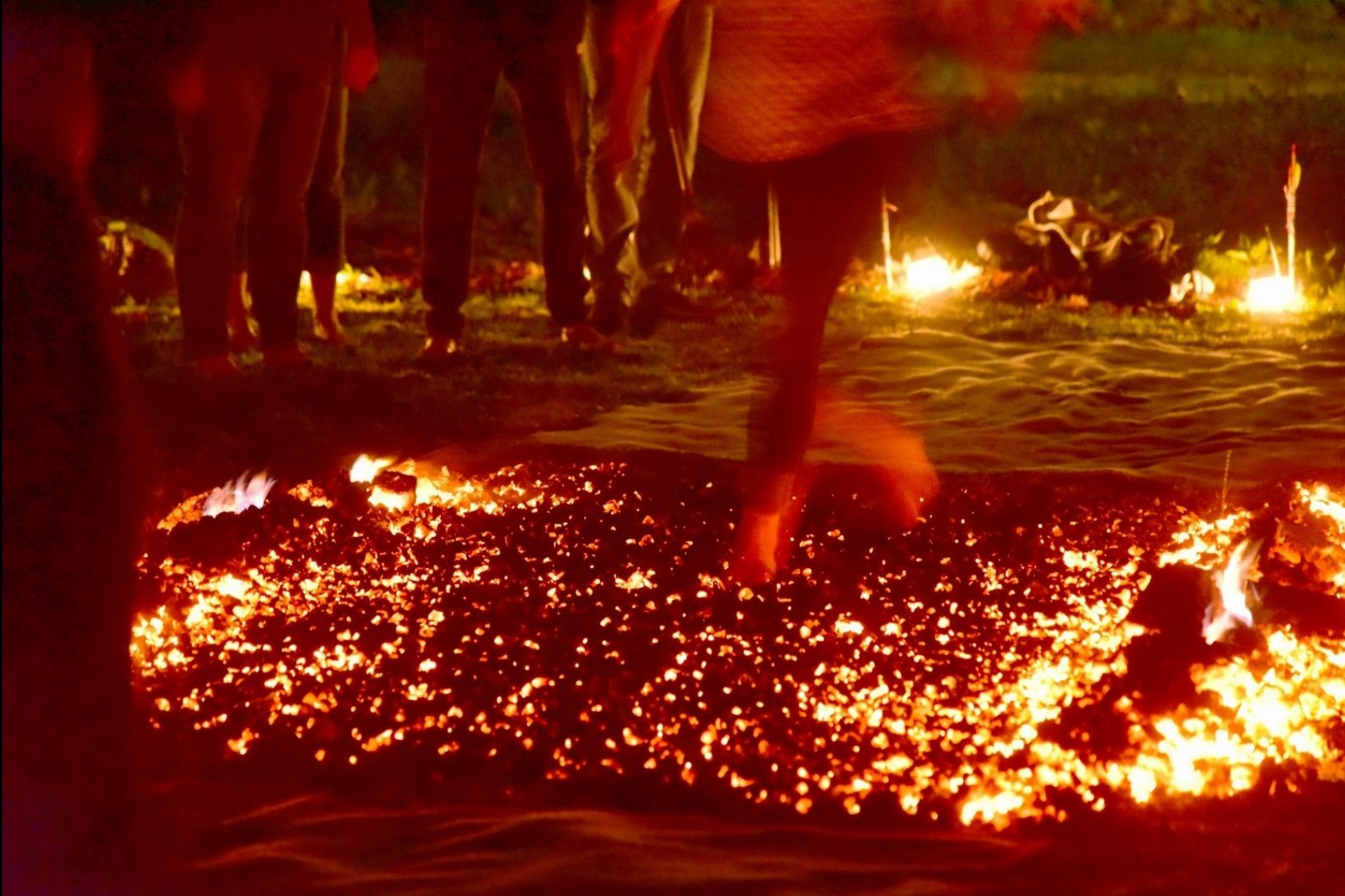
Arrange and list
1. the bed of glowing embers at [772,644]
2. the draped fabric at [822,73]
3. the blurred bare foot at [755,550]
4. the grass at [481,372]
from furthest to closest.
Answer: the grass at [481,372] → the blurred bare foot at [755,550] → the draped fabric at [822,73] → the bed of glowing embers at [772,644]

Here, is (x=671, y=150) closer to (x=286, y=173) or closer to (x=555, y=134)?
(x=555, y=134)

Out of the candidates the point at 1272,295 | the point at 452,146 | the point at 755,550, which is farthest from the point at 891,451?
the point at 1272,295

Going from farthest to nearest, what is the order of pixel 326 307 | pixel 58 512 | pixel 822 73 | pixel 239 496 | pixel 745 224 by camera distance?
pixel 745 224, pixel 326 307, pixel 239 496, pixel 822 73, pixel 58 512

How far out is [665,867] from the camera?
8.11ft

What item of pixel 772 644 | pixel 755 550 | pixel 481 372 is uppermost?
pixel 481 372

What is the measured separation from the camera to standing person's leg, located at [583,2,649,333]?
7105 millimetres

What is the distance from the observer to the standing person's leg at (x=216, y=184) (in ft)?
18.6

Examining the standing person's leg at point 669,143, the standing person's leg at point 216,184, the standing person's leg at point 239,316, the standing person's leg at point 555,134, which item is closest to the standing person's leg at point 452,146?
the standing person's leg at point 555,134

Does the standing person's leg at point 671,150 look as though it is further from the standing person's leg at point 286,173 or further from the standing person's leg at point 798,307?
the standing person's leg at point 798,307

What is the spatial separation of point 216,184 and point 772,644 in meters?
3.39

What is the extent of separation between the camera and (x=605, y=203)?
7168mm

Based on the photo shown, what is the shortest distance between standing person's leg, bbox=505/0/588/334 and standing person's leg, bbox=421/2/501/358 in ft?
0.43

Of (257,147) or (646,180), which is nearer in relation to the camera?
(257,147)

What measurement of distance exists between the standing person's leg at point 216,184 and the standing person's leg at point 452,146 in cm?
76
